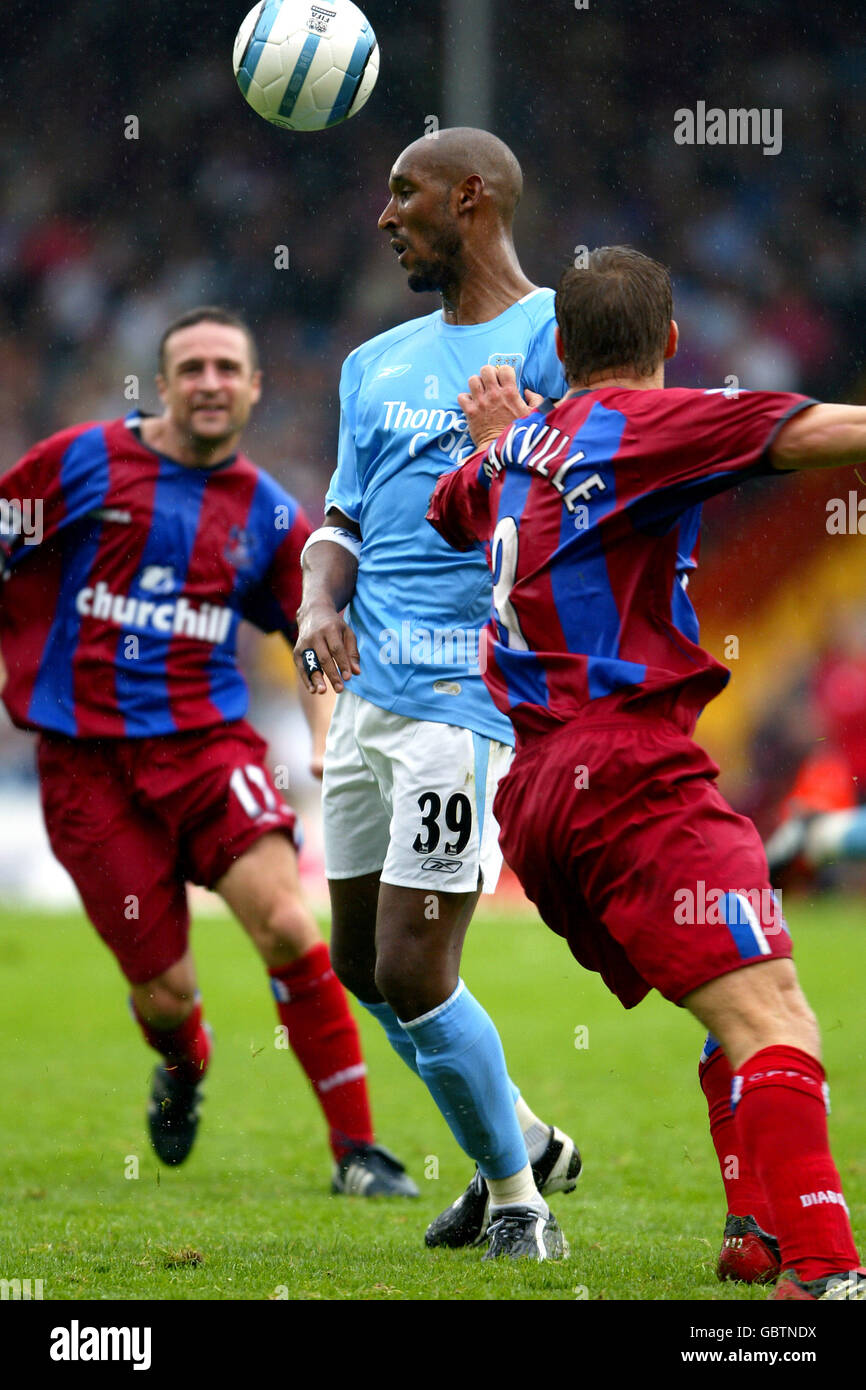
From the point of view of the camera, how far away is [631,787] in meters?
2.79

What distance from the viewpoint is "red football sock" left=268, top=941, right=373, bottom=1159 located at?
4.82 m

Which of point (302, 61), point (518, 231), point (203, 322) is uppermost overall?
point (518, 231)

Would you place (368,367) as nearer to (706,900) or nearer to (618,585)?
(618,585)

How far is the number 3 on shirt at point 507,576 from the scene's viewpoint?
9.87 ft

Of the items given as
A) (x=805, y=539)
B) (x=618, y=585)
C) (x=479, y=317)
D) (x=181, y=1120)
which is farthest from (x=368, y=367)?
(x=805, y=539)

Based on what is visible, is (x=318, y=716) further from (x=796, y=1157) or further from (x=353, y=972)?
(x=796, y=1157)

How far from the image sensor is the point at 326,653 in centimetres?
358

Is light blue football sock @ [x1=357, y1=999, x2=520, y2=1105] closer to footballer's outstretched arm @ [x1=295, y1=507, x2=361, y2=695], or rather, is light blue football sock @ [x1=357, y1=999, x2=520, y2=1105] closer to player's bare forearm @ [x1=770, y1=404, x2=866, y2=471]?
footballer's outstretched arm @ [x1=295, y1=507, x2=361, y2=695]

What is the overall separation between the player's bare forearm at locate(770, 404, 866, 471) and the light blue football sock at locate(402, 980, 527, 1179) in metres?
1.42

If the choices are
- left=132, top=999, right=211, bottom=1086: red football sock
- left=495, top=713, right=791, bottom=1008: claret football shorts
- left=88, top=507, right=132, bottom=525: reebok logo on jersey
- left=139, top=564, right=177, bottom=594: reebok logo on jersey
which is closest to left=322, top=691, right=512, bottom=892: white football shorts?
left=495, top=713, right=791, bottom=1008: claret football shorts

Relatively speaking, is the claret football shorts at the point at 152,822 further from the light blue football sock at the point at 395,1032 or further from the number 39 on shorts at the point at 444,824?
the number 39 on shorts at the point at 444,824

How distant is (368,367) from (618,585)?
1.34 meters

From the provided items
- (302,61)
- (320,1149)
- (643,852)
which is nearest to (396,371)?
(302,61)

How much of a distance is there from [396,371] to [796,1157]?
2092mm
